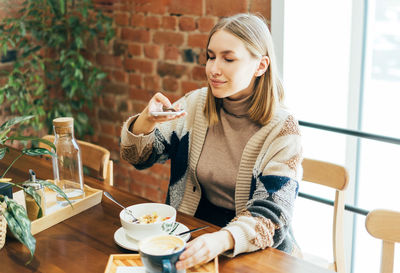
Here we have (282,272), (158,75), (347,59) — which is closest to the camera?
(282,272)

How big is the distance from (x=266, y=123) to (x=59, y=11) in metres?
1.70

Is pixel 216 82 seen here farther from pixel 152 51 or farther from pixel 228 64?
pixel 152 51

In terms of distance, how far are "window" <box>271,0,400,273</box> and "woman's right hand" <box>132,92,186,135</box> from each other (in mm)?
848

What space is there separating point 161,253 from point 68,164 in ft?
1.94

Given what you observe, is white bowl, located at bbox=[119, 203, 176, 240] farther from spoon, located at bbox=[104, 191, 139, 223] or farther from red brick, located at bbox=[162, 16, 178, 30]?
red brick, located at bbox=[162, 16, 178, 30]

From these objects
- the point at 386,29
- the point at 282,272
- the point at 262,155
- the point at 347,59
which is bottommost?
the point at 282,272

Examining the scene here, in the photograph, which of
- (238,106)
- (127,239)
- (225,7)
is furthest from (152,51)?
(127,239)

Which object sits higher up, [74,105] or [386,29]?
[386,29]

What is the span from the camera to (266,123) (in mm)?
1515

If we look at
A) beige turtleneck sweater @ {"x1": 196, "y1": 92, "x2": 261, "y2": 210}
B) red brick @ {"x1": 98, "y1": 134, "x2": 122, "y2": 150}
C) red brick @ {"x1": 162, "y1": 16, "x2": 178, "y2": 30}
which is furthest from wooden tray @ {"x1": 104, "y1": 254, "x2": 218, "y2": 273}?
red brick @ {"x1": 98, "y1": 134, "x2": 122, "y2": 150}

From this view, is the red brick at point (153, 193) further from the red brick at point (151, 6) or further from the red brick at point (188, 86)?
the red brick at point (151, 6)

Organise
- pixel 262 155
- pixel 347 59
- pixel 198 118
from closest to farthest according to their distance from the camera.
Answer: pixel 262 155
pixel 198 118
pixel 347 59

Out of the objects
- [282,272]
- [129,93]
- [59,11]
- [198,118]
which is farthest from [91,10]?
[282,272]

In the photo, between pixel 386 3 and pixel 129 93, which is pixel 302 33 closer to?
pixel 386 3
